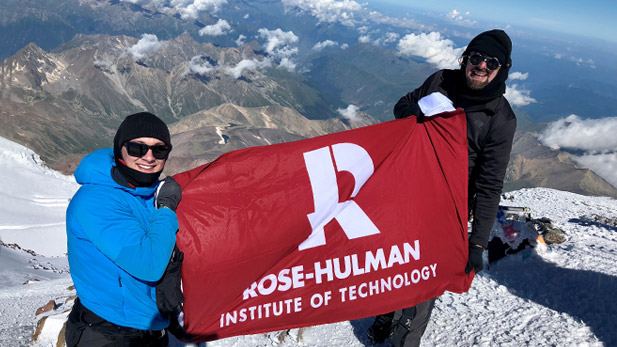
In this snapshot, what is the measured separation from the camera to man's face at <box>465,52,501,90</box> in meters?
5.87

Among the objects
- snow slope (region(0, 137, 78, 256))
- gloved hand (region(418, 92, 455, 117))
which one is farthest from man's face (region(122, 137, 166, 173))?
snow slope (region(0, 137, 78, 256))

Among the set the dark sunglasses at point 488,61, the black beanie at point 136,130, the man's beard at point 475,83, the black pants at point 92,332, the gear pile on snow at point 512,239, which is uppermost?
the dark sunglasses at point 488,61

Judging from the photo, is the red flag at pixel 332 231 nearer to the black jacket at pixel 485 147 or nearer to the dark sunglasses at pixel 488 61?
the black jacket at pixel 485 147

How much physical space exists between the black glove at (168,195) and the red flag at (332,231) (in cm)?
170

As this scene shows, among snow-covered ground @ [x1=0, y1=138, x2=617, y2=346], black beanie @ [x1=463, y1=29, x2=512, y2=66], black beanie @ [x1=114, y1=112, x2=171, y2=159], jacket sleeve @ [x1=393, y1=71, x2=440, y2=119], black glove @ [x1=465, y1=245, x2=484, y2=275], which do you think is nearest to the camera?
black beanie @ [x1=114, y1=112, x2=171, y2=159]

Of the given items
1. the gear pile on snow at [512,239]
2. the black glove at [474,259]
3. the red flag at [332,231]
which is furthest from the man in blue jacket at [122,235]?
the gear pile on snow at [512,239]

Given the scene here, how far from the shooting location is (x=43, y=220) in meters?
58.3

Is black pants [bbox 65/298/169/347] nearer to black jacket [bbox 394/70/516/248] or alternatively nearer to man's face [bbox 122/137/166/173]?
man's face [bbox 122/137/166/173]

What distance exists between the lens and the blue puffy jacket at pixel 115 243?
3.90 metres

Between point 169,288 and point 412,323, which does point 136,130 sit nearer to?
point 169,288

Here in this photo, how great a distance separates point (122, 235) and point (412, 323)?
5567 millimetres

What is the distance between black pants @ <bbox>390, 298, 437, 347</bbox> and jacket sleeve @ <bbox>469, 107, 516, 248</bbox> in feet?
5.46

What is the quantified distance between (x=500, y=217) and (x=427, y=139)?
9.21m

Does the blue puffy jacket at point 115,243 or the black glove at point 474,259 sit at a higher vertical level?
the blue puffy jacket at point 115,243
